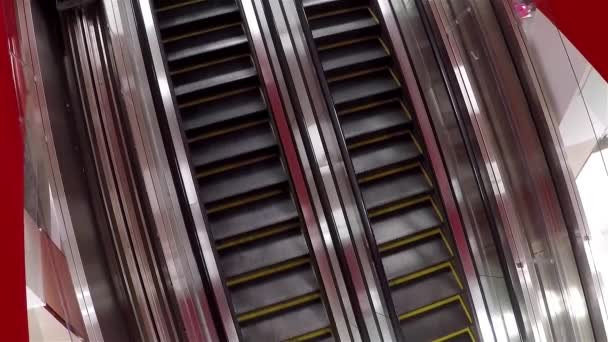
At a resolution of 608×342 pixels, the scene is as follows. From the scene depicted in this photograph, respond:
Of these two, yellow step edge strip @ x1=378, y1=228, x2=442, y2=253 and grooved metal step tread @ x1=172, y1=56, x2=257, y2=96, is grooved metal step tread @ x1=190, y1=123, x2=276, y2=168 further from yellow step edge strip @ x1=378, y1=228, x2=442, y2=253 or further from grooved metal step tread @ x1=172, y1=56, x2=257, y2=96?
yellow step edge strip @ x1=378, y1=228, x2=442, y2=253

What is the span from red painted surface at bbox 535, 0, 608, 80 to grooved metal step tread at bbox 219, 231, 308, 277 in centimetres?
254

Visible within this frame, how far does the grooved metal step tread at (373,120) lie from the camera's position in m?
5.15

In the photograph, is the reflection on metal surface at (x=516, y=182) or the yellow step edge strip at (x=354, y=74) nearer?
the reflection on metal surface at (x=516, y=182)

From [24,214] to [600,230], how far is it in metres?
3.77

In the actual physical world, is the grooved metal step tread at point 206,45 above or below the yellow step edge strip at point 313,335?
above

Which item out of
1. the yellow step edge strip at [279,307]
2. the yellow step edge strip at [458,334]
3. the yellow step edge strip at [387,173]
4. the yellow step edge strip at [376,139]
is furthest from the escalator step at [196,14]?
the yellow step edge strip at [458,334]

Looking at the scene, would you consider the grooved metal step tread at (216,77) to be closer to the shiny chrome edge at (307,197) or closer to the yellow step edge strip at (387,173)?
the shiny chrome edge at (307,197)

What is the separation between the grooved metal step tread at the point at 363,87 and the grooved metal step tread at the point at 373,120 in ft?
0.31

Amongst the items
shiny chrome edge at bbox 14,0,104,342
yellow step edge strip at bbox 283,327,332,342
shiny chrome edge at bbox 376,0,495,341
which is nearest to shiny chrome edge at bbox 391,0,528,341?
shiny chrome edge at bbox 376,0,495,341

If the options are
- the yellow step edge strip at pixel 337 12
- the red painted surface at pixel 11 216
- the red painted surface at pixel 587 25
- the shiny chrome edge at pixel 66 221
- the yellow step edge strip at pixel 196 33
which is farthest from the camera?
the yellow step edge strip at pixel 337 12

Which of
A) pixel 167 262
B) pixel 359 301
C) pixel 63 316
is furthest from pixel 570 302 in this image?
pixel 63 316

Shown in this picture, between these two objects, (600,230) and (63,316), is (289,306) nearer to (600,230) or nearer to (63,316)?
(63,316)

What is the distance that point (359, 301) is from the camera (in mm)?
4789

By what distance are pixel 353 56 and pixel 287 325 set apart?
233 cm
